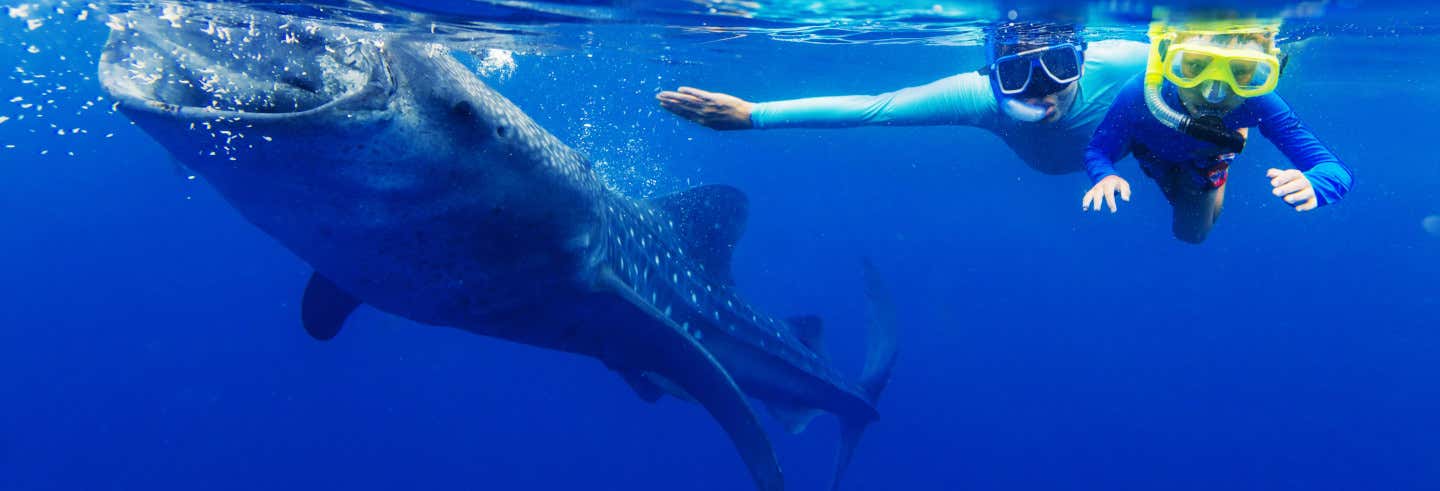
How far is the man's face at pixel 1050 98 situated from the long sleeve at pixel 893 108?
1.33ft

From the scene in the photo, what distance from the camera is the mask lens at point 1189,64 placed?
4629 millimetres

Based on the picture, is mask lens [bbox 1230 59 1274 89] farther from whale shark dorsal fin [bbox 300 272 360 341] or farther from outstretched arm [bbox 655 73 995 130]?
whale shark dorsal fin [bbox 300 272 360 341]

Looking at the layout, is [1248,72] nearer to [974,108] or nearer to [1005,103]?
[1005,103]

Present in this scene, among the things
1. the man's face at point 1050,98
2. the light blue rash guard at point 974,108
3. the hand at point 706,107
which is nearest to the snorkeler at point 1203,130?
the man's face at point 1050,98

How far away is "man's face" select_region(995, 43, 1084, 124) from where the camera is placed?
6.04 metres

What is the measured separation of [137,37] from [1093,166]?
554cm

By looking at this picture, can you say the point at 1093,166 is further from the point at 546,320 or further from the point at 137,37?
the point at 137,37

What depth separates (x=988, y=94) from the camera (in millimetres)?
6727

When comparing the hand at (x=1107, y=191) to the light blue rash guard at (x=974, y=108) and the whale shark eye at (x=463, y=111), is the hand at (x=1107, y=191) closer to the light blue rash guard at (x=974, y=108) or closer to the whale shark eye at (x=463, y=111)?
the light blue rash guard at (x=974, y=108)

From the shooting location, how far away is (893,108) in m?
6.35

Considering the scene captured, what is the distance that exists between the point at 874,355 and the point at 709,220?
4248 mm

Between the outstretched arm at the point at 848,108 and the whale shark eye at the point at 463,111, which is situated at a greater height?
the outstretched arm at the point at 848,108

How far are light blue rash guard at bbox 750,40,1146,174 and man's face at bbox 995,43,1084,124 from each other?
30cm

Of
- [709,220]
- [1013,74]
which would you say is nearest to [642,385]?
[709,220]
